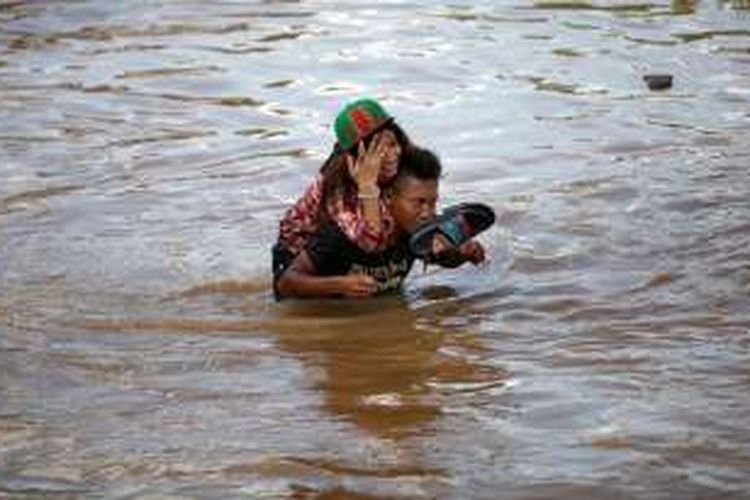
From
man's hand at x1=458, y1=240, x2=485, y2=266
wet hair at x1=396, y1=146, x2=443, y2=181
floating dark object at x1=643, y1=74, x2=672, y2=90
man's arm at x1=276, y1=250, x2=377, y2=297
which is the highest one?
wet hair at x1=396, y1=146, x2=443, y2=181

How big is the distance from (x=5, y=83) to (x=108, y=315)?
5831 millimetres

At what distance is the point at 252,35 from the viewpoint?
43.8 ft

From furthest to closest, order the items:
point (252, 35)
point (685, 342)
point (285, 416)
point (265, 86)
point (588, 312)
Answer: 1. point (252, 35)
2. point (265, 86)
3. point (588, 312)
4. point (685, 342)
5. point (285, 416)

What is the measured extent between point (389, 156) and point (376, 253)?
0.40 metres

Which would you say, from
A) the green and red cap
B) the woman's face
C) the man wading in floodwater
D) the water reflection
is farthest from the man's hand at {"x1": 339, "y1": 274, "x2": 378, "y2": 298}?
the green and red cap

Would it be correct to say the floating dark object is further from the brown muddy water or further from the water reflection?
the water reflection

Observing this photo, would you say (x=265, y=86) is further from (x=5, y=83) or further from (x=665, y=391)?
(x=665, y=391)

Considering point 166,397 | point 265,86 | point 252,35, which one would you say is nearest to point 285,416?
point 166,397

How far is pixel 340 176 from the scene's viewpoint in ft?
19.0

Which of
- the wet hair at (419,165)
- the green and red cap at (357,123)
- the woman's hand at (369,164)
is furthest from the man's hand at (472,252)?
the green and red cap at (357,123)

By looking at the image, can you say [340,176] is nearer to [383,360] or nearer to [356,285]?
[356,285]

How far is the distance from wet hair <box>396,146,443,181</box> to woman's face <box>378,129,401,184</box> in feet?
0.08

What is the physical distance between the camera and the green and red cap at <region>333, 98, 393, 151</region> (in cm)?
562

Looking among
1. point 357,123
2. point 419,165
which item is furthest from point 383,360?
point 357,123
